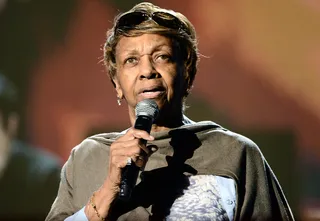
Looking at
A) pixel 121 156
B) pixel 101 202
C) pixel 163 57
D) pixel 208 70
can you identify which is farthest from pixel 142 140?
pixel 208 70

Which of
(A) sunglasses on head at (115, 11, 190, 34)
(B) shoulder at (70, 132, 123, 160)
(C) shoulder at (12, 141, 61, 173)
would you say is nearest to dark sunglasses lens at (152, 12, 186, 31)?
(A) sunglasses on head at (115, 11, 190, 34)

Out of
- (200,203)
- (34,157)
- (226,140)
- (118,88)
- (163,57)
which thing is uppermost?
(163,57)

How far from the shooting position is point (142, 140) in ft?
4.22

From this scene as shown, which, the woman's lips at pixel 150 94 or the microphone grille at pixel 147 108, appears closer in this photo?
the microphone grille at pixel 147 108

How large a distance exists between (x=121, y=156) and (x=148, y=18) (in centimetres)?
46

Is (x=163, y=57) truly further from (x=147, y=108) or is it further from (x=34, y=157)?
(x=34, y=157)

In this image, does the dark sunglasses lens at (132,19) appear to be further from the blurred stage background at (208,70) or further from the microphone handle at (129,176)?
the blurred stage background at (208,70)

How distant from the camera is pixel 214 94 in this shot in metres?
3.22

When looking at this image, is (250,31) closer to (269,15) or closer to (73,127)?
(269,15)

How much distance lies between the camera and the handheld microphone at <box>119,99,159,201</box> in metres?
1.27

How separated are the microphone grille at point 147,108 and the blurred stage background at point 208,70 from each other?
1.67m

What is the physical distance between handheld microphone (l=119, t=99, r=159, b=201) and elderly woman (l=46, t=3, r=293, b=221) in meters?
0.09

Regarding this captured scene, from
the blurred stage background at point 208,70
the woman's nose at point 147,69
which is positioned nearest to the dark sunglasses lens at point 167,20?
the woman's nose at point 147,69

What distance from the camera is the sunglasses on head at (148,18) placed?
1584 mm
